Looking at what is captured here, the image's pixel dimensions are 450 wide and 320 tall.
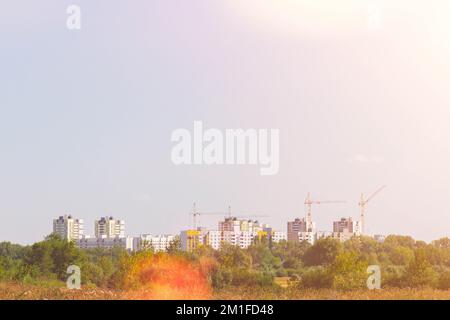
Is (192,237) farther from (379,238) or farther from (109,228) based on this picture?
(379,238)

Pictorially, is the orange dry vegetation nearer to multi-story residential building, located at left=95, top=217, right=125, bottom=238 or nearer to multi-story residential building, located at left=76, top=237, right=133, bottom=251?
multi-story residential building, located at left=76, top=237, right=133, bottom=251

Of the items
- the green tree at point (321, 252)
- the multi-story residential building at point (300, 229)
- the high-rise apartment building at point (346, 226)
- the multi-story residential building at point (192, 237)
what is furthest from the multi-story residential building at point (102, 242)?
the green tree at point (321, 252)

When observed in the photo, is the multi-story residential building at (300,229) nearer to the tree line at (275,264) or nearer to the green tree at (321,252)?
the tree line at (275,264)

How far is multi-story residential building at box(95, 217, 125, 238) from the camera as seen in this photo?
469ft

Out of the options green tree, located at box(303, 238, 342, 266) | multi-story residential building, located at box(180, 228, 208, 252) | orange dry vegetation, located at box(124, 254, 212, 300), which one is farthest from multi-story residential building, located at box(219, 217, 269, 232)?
orange dry vegetation, located at box(124, 254, 212, 300)

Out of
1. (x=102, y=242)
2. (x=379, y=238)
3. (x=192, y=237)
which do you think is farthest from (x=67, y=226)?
(x=379, y=238)

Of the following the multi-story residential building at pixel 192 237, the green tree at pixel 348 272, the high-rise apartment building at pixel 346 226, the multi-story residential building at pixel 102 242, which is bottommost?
the multi-story residential building at pixel 102 242

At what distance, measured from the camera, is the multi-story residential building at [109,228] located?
469 ft

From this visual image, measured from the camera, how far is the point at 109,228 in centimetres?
14338

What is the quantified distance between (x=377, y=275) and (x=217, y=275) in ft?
37.8

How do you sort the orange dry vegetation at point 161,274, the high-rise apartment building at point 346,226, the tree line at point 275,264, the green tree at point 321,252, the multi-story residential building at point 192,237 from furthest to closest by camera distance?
1. the high-rise apartment building at point 346,226
2. the multi-story residential building at point 192,237
3. the green tree at point 321,252
4. the tree line at point 275,264
5. the orange dry vegetation at point 161,274
